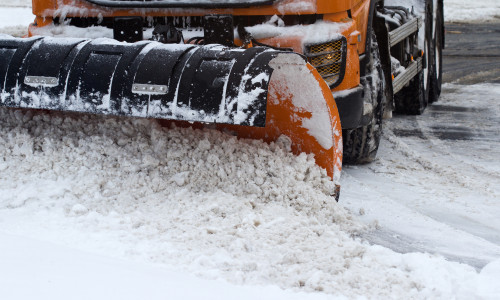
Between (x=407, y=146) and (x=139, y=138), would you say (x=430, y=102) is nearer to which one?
(x=407, y=146)

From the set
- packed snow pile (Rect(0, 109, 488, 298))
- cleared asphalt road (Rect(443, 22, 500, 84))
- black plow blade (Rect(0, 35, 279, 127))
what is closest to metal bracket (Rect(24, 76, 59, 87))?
black plow blade (Rect(0, 35, 279, 127))

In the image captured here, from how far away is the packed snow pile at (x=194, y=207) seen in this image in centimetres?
243

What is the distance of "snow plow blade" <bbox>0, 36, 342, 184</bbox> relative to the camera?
2.83m

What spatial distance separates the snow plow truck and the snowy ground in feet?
0.79

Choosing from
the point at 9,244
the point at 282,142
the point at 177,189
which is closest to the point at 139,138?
the point at 177,189

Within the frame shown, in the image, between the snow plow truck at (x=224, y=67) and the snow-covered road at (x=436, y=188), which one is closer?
the snow plow truck at (x=224, y=67)

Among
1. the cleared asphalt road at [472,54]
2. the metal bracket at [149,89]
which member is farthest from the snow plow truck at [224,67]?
the cleared asphalt road at [472,54]

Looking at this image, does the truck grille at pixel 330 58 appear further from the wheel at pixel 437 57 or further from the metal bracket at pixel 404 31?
the wheel at pixel 437 57

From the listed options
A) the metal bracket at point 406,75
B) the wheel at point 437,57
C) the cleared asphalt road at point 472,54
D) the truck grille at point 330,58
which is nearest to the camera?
the truck grille at point 330,58

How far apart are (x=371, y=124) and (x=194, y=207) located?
1499mm

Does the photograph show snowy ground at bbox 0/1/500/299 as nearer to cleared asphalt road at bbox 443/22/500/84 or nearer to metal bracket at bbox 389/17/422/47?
metal bracket at bbox 389/17/422/47

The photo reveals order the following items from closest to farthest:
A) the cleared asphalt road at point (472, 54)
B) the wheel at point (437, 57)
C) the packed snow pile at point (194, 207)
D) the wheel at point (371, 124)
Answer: the packed snow pile at point (194, 207)
the wheel at point (371, 124)
the wheel at point (437, 57)
the cleared asphalt road at point (472, 54)

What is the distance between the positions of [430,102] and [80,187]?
4.95 m

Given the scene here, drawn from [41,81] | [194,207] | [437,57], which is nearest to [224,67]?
[194,207]
